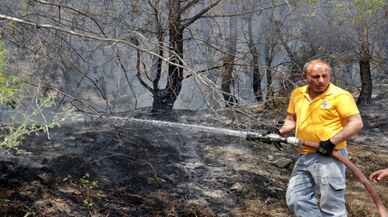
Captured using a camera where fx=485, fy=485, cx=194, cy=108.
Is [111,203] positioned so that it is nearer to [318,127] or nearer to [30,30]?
[30,30]

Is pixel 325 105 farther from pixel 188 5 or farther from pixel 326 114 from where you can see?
pixel 188 5

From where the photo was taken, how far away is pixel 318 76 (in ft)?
11.5

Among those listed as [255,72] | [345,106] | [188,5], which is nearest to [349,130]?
[345,106]

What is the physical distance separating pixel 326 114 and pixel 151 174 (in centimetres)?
318

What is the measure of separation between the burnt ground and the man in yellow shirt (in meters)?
1.21

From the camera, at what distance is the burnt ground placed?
514 centimetres

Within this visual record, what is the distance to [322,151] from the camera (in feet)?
11.2

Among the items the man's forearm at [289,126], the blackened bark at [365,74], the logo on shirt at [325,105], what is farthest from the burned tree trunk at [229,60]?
the blackened bark at [365,74]

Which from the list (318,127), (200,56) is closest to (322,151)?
(318,127)

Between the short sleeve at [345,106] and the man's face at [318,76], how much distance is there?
0.50 ft

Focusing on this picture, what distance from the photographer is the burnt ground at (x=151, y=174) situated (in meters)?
5.14

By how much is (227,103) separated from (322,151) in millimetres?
1425

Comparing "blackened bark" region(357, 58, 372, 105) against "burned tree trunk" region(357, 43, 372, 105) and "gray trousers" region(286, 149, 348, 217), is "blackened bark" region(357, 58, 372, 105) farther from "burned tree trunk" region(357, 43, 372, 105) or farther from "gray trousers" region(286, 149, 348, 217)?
"gray trousers" region(286, 149, 348, 217)

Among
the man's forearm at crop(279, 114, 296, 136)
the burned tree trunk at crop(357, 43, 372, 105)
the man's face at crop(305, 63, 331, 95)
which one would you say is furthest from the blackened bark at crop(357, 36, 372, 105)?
the man's face at crop(305, 63, 331, 95)
